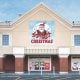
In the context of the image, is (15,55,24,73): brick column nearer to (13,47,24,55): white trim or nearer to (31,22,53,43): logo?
(13,47,24,55): white trim

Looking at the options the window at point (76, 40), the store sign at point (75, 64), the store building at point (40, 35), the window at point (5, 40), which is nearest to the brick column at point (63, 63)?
the store building at point (40, 35)

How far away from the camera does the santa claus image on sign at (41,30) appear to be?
59.9 m


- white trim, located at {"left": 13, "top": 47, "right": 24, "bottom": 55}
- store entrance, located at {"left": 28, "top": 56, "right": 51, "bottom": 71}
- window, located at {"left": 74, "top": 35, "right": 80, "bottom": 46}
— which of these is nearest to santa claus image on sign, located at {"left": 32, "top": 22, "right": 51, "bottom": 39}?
white trim, located at {"left": 13, "top": 47, "right": 24, "bottom": 55}

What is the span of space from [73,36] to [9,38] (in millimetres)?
9887

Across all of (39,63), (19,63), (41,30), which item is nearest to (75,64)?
(39,63)

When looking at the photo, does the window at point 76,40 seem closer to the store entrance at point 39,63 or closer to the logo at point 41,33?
the logo at point 41,33

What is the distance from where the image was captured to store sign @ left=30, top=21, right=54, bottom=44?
5970 cm

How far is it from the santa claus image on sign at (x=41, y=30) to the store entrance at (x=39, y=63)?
12.2ft

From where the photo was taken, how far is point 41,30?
197 ft

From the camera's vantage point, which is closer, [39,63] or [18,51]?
[18,51]

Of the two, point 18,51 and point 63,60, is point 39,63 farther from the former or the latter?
point 18,51

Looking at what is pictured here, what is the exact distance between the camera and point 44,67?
61531mm

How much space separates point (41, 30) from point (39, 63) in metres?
5.50

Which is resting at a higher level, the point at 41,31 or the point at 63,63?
the point at 41,31
